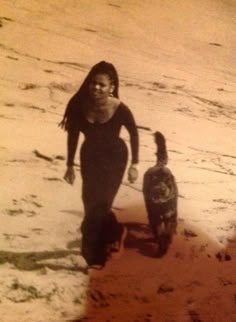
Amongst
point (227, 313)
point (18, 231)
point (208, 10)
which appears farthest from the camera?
point (208, 10)

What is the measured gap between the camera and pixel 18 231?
895 millimetres

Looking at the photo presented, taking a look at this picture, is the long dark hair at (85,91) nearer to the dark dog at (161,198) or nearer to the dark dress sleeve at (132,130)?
the dark dress sleeve at (132,130)

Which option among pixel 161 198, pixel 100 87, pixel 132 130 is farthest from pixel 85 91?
pixel 161 198

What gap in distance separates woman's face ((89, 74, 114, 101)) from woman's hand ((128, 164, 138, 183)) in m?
0.16

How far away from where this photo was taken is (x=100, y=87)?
39.8 inches

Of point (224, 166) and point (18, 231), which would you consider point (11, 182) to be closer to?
point (18, 231)

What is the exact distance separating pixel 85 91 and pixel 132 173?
0.21 metres

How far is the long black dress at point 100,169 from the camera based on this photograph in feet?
3.12

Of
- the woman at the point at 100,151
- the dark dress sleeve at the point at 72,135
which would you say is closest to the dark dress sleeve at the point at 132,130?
the woman at the point at 100,151

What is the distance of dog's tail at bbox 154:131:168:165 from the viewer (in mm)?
1028

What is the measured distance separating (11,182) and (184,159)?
0.39 meters

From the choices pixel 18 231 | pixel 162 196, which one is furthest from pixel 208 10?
pixel 18 231

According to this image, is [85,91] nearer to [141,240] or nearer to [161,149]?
[161,149]

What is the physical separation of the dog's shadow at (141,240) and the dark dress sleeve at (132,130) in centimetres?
14
